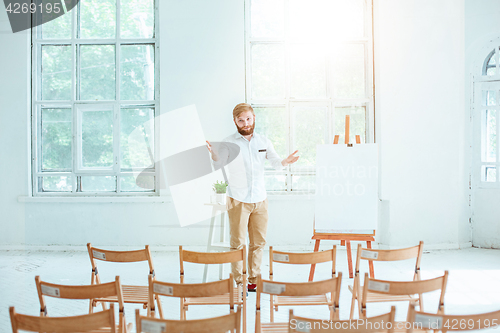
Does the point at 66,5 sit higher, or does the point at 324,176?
the point at 66,5

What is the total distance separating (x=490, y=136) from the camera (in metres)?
5.37

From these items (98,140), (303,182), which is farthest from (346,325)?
(98,140)

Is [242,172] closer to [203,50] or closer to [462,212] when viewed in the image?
[203,50]

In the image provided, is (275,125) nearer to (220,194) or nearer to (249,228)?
(220,194)

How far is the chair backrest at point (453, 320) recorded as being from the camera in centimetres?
150

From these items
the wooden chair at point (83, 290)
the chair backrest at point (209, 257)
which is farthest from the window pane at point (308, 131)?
the wooden chair at point (83, 290)

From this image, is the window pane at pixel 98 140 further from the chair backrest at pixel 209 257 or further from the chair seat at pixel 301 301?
the chair seat at pixel 301 301

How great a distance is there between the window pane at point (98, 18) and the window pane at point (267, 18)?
201cm

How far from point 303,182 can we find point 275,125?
35.8 inches

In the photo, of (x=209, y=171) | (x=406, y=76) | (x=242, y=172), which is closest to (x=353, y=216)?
(x=242, y=172)

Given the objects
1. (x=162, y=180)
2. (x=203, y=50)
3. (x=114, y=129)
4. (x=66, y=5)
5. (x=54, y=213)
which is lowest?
(x=54, y=213)

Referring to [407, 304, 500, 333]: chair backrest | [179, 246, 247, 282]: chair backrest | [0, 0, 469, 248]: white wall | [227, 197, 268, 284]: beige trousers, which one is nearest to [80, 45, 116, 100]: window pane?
[0, 0, 469, 248]: white wall

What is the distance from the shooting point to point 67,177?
5.46 meters

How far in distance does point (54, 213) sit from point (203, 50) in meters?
3.12
